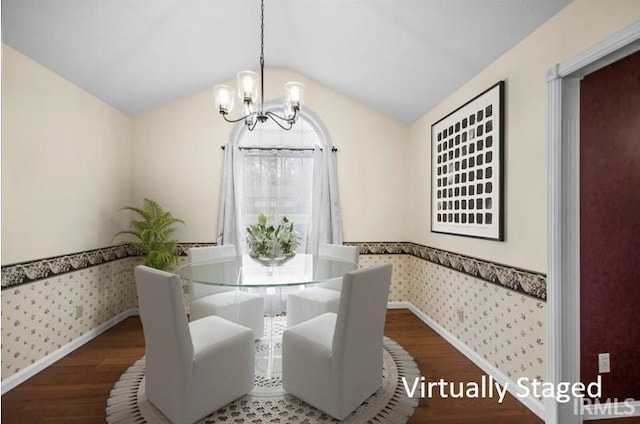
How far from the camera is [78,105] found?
2.98 m

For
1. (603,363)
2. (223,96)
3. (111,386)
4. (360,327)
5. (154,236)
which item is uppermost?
(223,96)

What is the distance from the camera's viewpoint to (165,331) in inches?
69.9

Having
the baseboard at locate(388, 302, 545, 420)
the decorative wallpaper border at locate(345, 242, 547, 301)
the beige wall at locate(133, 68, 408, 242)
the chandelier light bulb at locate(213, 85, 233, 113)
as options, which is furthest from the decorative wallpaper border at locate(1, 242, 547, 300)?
the chandelier light bulb at locate(213, 85, 233, 113)

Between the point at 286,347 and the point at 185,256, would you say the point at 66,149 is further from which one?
the point at 286,347

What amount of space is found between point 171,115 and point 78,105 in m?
1.07

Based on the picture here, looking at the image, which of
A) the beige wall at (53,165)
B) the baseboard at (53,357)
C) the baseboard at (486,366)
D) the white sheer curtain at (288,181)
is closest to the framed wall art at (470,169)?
the baseboard at (486,366)

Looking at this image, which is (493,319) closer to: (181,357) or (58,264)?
(181,357)

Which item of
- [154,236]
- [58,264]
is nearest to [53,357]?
[58,264]

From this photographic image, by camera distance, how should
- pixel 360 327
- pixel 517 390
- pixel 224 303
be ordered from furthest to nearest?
pixel 224 303 → pixel 517 390 → pixel 360 327

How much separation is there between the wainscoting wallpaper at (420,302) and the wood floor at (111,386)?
178mm

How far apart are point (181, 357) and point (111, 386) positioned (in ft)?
3.37

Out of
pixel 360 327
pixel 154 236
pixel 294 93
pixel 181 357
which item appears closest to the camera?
pixel 181 357

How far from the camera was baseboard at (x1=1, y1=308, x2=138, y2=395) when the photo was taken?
7.47 feet

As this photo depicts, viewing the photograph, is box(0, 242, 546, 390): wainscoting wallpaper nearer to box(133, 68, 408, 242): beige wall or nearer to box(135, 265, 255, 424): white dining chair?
box(133, 68, 408, 242): beige wall
